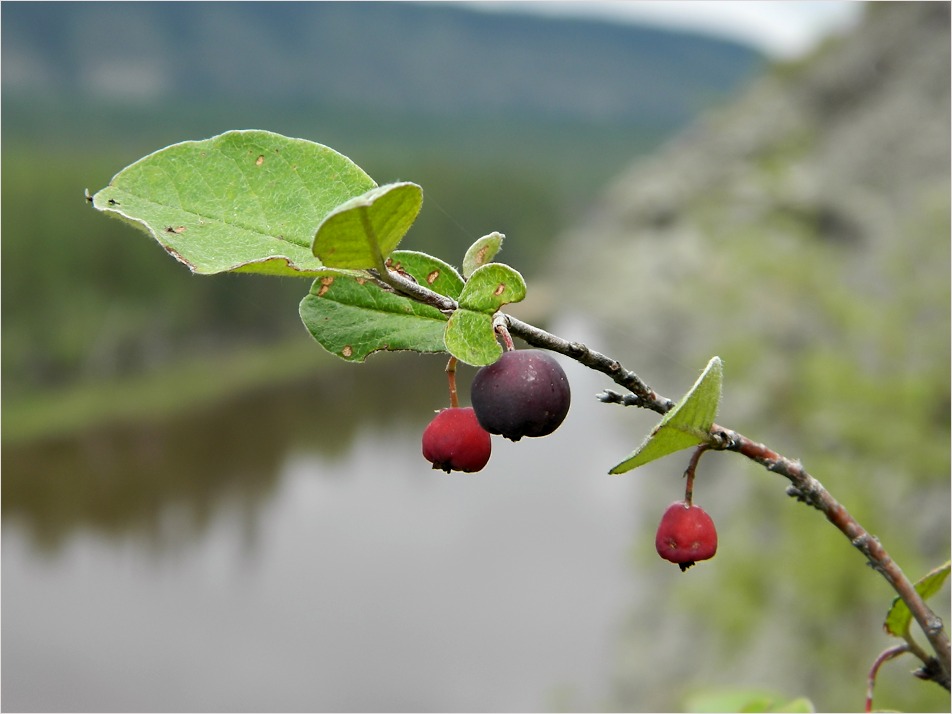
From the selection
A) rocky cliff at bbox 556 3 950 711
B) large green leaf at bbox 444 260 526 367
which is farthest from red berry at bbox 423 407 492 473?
rocky cliff at bbox 556 3 950 711

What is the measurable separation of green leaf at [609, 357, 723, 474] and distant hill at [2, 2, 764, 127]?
72518 mm

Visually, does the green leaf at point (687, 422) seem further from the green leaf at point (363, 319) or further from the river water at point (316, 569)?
the river water at point (316, 569)

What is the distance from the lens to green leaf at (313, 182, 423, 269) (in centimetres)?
53

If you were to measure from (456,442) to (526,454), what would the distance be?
51.2 feet

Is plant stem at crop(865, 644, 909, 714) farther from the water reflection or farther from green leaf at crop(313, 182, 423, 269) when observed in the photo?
the water reflection

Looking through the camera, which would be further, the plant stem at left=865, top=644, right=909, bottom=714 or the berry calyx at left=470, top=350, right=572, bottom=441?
the plant stem at left=865, top=644, right=909, bottom=714

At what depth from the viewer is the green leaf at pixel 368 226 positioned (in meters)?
0.53

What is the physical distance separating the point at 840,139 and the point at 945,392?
1535 cm

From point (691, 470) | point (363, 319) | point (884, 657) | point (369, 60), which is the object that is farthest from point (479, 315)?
point (369, 60)

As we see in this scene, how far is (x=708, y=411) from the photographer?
614 millimetres

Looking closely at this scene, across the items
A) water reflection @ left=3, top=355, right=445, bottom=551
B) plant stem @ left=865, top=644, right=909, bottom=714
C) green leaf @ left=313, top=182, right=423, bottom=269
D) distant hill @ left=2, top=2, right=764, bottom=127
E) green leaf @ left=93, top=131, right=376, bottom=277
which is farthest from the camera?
distant hill @ left=2, top=2, right=764, bottom=127

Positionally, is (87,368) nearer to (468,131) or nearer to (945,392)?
(945,392)

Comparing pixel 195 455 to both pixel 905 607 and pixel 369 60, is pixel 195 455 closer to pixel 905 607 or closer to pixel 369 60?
pixel 905 607

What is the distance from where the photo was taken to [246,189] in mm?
654
